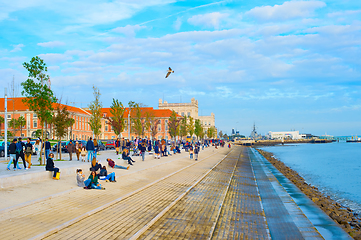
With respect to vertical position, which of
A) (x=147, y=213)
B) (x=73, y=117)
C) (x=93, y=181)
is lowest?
(x=147, y=213)

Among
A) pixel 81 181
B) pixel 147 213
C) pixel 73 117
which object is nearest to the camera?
pixel 147 213

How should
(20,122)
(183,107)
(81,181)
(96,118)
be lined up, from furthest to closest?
(183,107)
(20,122)
(96,118)
(81,181)

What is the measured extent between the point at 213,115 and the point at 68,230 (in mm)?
187220

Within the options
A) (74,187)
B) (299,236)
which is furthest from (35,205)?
(299,236)

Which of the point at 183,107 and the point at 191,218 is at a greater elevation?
the point at 183,107

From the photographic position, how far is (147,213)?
12.1 metres

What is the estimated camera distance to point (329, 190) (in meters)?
28.1

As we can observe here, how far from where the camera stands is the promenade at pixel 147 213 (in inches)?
375

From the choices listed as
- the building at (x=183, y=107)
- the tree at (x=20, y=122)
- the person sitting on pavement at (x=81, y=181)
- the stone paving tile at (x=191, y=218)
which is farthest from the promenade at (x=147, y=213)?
the building at (x=183, y=107)

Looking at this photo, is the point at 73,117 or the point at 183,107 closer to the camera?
the point at 73,117

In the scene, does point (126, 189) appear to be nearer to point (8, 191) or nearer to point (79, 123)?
point (8, 191)

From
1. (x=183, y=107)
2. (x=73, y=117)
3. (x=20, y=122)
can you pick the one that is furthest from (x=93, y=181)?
(x=183, y=107)

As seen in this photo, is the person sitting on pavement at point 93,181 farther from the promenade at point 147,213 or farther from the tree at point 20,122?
the tree at point 20,122

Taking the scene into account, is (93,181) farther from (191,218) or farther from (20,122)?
(20,122)
